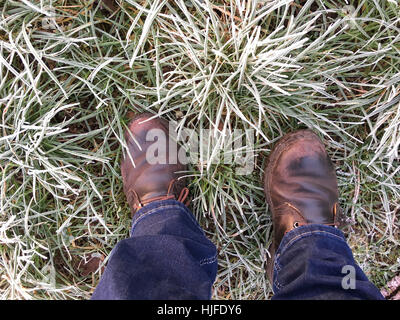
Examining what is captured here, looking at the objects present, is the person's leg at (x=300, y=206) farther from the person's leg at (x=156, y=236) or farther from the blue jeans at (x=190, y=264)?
the person's leg at (x=156, y=236)

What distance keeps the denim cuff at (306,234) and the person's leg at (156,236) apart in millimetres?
266

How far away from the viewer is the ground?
1.13 m

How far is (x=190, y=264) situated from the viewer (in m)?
1.04

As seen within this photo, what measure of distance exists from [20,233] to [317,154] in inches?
45.6

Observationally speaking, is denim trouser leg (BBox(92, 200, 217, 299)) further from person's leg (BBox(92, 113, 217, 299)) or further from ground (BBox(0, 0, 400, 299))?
ground (BBox(0, 0, 400, 299))

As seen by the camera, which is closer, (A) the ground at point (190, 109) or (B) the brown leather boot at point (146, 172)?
(A) the ground at point (190, 109)

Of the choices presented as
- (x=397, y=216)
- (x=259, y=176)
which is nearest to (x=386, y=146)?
(x=397, y=216)

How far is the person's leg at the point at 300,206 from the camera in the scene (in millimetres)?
1194

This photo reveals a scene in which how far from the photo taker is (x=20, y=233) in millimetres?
1295

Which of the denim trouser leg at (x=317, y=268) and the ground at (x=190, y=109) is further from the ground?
the ground at (x=190, y=109)

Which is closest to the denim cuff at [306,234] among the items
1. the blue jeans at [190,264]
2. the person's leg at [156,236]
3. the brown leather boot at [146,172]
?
the blue jeans at [190,264]

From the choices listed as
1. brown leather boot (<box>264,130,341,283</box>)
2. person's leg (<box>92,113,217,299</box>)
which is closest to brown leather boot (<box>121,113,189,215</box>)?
person's leg (<box>92,113,217,299</box>)

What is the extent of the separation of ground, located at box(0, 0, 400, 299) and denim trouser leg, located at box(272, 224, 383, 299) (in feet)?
0.50

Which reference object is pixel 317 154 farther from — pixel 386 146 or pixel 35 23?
pixel 35 23
